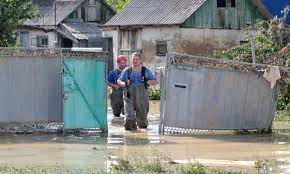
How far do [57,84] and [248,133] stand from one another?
158 inches

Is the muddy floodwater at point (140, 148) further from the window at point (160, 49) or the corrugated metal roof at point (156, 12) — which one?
the window at point (160, 49)

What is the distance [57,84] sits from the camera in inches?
595

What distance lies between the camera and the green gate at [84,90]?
14.8m

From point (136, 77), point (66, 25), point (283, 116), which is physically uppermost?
point (66, 25)

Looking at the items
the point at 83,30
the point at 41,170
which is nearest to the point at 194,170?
the point at 41,170

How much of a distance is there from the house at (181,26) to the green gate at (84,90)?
1943cm

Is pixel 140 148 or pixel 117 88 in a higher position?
pixel 117 88

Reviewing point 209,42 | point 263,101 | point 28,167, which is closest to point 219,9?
point 209,42

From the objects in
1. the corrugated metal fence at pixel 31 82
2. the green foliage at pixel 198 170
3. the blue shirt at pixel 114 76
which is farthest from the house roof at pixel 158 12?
the green foliage at pixel 198 170

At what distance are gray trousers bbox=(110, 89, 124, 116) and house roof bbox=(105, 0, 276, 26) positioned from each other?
1614 centimetres

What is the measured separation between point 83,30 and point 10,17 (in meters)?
19.8

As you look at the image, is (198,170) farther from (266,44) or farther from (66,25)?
(66,25)

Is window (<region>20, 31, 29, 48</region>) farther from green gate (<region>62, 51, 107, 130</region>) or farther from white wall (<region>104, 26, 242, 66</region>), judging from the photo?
green gate (<region>62, 51, 107, 130</region>)

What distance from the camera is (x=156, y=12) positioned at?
36.0 metres
